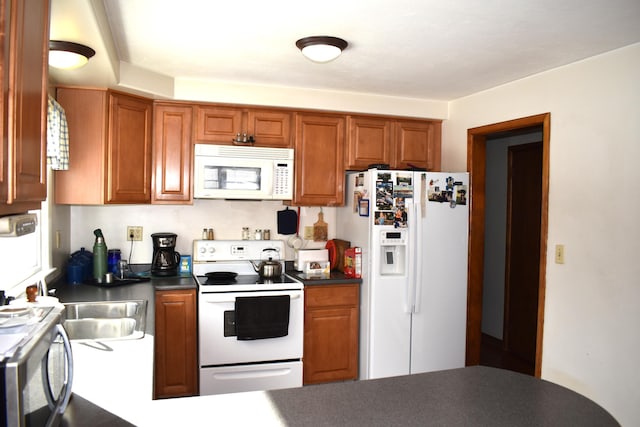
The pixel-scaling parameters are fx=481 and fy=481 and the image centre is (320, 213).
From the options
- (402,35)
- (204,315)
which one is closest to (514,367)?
(204,315)

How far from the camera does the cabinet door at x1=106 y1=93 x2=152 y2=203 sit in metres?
3.15

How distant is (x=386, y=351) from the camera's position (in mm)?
3486

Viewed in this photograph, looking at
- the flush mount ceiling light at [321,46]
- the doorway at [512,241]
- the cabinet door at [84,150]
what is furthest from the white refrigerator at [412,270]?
the cabinet door at [84,150]

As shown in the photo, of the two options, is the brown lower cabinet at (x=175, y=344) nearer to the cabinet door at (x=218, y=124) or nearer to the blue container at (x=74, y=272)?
the blue container at (x=74, y=272)

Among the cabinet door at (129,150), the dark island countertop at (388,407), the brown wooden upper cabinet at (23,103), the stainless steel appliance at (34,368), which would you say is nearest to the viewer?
the stainless steel appliance at (34,368)

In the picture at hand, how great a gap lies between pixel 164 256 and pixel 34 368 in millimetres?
2669

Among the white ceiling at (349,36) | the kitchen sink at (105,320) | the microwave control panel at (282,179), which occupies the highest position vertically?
the white ceiling at (349,36)

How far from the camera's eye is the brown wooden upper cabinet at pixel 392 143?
389 centimetres

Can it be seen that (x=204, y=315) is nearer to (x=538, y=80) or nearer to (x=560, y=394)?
(x=560, y=394)

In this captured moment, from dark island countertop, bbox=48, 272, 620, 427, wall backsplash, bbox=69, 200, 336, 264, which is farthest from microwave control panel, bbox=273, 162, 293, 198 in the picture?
dark island countertop, bbox=48, 272, 620, 427

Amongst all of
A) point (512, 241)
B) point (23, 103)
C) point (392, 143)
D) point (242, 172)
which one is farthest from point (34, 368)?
point (512, 241)

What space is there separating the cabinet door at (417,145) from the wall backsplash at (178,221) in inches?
30.7

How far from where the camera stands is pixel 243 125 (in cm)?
367

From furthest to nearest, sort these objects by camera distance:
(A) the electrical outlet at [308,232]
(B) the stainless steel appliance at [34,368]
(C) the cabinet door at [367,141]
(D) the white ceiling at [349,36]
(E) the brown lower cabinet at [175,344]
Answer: (A) the electrical outlet at [308,232] → (C) the cabinet door at [367,141] → (E) the brown lower cabinet at [175,344] → (D) the white ceiling at [349,36] → (B) the stainless steel appliance at [34,368]
